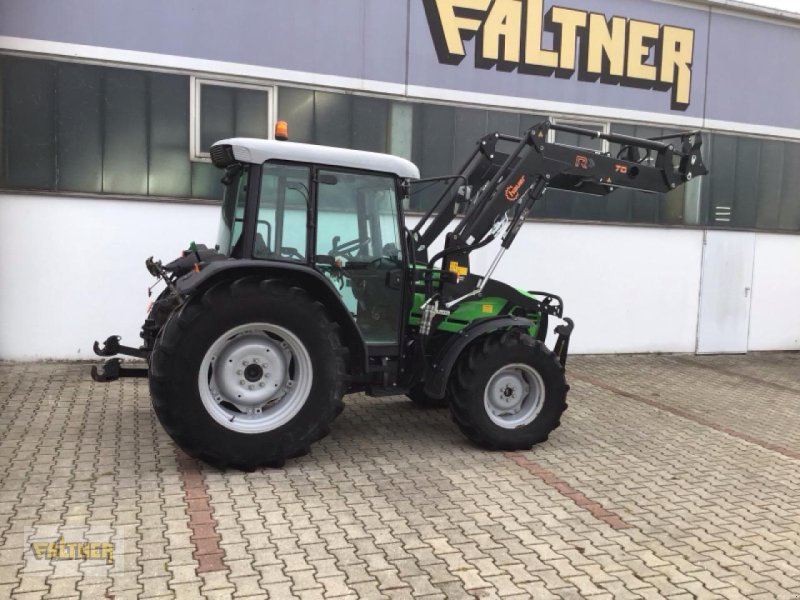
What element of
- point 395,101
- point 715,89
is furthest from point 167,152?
point 715,89

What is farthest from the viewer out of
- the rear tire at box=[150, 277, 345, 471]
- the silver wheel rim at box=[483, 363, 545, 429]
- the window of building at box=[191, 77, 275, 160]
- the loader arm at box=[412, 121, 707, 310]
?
the window of building at box=[191, 77, 275, 160]

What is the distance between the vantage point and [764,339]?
11648 millimetres

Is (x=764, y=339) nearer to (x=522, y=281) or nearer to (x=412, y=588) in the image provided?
(x=522, y=281)

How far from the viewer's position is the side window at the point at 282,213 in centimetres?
472

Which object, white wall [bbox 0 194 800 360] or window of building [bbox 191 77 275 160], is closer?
white wall [bbox 0 194 800 360]

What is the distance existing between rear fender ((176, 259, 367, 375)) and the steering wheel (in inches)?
11.9

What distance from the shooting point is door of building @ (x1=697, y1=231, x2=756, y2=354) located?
11.0m

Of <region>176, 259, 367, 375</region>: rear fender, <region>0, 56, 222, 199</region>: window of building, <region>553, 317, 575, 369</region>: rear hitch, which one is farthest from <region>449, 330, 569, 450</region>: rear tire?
<region>0, 56, 222, 199</region>: window of building

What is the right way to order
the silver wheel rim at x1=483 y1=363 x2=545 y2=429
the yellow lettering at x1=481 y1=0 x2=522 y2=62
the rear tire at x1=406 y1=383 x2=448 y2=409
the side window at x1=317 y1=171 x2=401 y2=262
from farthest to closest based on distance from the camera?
the yellow lettering at x1=481 y1=0 x2=522 y2=62 < the rear tire at x1=406 y1=383 x2=448 y2=409 < the silver wheel rim at x1=483 y1=363 x2=545 y2=429 < the side window at x1=317 y1=171 x2=401 y2=262

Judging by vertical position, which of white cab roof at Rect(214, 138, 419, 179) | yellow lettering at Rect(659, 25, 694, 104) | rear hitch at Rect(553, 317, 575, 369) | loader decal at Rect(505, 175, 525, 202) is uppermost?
yellow lettering at Rect(659, 25, 694, 104)

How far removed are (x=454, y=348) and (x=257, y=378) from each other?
1.52 meters

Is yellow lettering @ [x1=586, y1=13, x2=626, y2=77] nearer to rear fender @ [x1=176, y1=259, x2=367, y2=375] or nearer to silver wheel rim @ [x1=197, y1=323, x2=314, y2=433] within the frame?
rear fender @ [x1=176, y1=259, x2=367, y2=375]

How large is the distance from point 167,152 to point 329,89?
2219 mm

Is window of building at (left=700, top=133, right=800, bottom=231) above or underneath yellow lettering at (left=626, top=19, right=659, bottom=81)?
underneath
